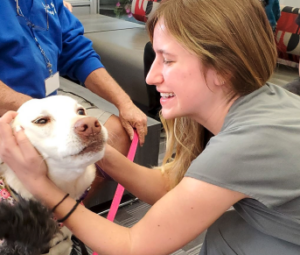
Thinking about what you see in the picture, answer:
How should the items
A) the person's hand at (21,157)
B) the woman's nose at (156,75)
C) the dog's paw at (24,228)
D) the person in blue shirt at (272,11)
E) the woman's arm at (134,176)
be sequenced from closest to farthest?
the dog's paw at (24,228) → the person's hand at (21,157) → the woman's nose at (156,75) → the woman's arm at (134,176) → the person in blue shirt at (272,11)

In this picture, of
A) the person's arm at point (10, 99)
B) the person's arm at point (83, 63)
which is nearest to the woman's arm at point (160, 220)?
the person's arm at point (10, 99)

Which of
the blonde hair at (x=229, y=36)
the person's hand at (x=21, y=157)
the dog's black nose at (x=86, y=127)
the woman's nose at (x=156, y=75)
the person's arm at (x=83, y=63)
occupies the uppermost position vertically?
the blonde hair at (x=229, y=36)

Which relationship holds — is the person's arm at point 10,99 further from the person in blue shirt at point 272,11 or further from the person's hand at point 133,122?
the person in blue shirt at point 272,11

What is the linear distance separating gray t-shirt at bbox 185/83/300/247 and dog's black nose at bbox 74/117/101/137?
0.25 meters

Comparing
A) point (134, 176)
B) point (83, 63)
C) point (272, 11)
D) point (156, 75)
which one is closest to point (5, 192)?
point (134, 176)

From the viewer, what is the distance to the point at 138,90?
2766 mm

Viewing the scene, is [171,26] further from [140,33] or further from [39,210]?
[140,33]

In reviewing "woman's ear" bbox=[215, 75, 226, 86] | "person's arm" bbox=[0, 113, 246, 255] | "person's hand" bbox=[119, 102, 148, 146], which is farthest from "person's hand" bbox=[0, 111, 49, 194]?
"person's hand" bbox=[119, 102, 148, 146]

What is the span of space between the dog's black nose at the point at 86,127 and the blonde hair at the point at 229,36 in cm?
29

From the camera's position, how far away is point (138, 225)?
814 mm

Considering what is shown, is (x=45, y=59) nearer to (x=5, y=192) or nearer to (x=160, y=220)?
(x=5, y=192)

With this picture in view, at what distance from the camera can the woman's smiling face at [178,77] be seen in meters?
0.82

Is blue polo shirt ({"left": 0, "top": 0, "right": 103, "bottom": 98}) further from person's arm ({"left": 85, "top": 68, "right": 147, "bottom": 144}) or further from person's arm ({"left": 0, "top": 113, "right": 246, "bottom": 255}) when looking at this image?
person's arm ({"left": 0, "top": 113, "right": 246, "bottom": 255})

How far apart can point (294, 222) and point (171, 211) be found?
11.8 inches
